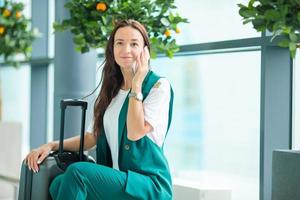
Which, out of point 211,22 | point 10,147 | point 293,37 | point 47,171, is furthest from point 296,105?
point 10,147

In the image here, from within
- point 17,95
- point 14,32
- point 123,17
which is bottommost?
point 17,95

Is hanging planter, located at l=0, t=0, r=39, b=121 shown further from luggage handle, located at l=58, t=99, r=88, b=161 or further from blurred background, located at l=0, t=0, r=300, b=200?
luggage handle, located at l=58, t=99, r=88, b=161

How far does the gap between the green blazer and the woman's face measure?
0.12 metres

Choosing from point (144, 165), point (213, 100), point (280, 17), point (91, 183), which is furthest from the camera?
point (213, 100)

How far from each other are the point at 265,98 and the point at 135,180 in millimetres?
1095

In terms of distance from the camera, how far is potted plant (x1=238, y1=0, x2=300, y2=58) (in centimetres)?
217

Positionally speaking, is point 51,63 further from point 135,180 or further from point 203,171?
point 135,180

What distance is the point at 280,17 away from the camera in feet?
7.13

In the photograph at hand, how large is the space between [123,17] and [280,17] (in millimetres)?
1318

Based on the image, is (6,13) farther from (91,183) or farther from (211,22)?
(91,183)

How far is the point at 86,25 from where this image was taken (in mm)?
3371

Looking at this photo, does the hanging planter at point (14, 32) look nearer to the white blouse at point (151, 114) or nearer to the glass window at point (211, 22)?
the glass window at point (211, 22)

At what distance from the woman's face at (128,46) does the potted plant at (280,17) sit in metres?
0.62

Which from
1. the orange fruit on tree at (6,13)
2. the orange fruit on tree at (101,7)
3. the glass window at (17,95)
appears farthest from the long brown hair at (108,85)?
the glass window at (17,95)
